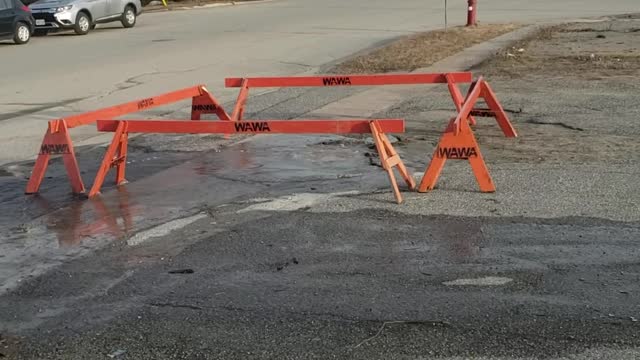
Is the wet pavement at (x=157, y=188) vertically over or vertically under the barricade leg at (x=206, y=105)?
under

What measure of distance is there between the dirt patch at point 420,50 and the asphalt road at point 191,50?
0.95 meters

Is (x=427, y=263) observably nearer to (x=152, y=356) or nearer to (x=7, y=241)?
(x=152, y=356)

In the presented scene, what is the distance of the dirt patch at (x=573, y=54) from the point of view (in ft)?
52.3

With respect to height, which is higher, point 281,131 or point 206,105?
point 281,131

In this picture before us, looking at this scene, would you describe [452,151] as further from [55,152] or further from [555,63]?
[555,63]

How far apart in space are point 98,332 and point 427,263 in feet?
7.38

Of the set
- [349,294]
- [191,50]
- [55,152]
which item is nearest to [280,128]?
[55,152]

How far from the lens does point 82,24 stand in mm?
27516

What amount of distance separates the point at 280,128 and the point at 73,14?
70.1ft

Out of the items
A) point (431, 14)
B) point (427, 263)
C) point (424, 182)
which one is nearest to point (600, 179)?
point (424, 182)

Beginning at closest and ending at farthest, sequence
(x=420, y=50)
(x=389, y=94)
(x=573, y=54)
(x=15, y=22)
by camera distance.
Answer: (x=389, y=94) < (x=573, y=54) < (x=420, y=50) < (x=15, y=22)

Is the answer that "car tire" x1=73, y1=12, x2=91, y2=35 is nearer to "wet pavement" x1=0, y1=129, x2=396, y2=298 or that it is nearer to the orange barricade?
"wet pavement" x1=0, y1=129, x2=396, y2=298

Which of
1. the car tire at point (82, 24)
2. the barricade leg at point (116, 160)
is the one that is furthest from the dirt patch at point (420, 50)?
the car tire at point (82, 24)

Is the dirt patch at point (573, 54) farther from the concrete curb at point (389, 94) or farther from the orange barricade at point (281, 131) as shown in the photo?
the orange barricade at point (281, 131)
